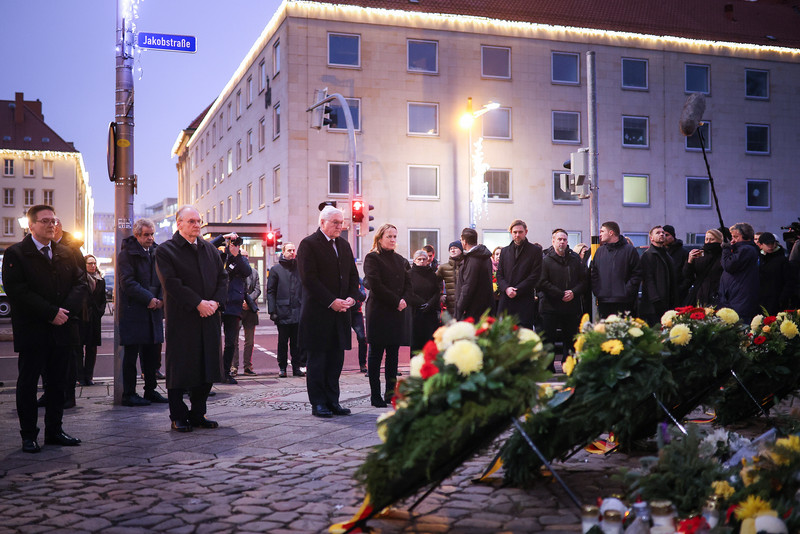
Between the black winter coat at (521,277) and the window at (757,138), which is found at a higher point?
the window at (757,138)

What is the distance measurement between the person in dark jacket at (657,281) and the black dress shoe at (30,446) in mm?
7792

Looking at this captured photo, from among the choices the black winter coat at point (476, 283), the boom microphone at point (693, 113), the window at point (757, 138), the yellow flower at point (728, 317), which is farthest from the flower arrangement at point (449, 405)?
the window at point (757, 138)

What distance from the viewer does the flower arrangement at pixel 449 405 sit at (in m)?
3.89

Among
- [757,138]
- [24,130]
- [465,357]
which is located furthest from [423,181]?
[24,130]

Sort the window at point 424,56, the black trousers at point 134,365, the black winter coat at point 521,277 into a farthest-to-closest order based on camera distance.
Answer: the window at point 424,56
the black winter coat at point 521,277
the black trousers at point 134,365

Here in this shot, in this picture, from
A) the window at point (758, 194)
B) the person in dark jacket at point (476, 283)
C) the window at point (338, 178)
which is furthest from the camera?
the window at point (758, 194)

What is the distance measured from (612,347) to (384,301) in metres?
4.23

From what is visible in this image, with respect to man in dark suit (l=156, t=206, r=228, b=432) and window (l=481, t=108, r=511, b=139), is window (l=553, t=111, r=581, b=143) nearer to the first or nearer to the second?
window (l=481, t=108, r=511, b=139)

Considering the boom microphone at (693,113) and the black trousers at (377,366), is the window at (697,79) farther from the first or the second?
the black trousers at (377,366)

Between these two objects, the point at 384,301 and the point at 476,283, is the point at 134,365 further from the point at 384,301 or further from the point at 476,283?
the point at 476,283

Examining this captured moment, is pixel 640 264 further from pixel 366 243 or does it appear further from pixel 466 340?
pixel 366 243

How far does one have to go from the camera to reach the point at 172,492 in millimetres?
5258

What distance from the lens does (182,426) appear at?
7.59m

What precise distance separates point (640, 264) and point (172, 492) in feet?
25.7
